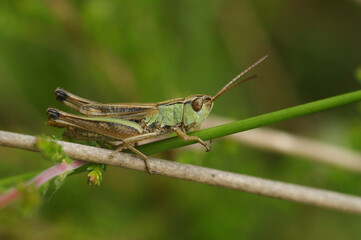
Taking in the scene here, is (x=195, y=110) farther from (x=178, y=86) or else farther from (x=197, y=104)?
(x=178, y=86)

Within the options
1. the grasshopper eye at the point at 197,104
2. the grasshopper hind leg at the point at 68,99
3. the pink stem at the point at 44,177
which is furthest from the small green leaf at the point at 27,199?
the grasshopper eye at the point at 197,104

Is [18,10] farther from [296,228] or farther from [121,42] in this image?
[296,228]

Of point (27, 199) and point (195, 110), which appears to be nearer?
point (27, 199)

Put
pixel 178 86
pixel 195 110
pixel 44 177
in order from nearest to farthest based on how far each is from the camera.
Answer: pixel 44 177
pixel 195 110
pixel 178 86

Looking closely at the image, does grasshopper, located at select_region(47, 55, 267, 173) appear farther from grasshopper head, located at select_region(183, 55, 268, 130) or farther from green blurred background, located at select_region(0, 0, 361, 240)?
green blurred background, located at select_region(0, 0, 361, 240)

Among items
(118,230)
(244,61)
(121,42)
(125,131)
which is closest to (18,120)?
(121,42)

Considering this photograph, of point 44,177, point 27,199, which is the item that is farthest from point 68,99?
point 27,199
